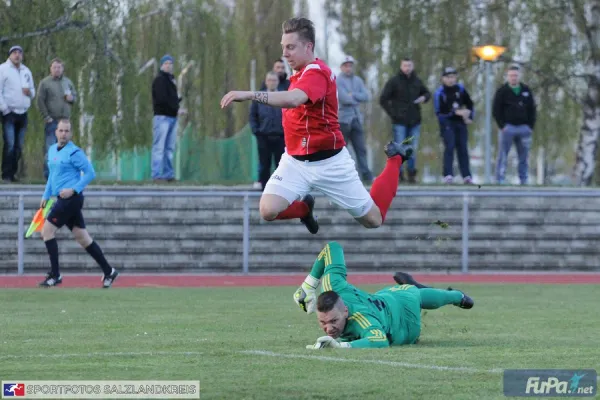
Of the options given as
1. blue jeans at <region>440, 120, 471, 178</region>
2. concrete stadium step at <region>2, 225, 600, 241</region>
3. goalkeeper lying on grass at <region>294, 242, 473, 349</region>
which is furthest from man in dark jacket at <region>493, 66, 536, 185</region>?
goalkeeper lying on grass at <region>294, 242, 473, 349</region>

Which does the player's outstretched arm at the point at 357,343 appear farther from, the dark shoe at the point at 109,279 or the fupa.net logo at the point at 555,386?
the dark shoe at the point at 109,279

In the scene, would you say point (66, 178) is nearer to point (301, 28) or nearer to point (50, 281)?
point (50, 281)

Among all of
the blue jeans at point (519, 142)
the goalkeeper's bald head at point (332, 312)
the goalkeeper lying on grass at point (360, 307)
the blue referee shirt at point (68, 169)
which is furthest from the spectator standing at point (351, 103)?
the goalkeeper's bald head at point (332, 312)

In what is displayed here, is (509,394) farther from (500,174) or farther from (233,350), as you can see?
(500,174)

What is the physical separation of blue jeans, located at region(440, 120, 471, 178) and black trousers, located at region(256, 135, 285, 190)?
10.5ft

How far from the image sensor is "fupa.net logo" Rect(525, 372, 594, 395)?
7.72 m

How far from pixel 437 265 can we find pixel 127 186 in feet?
19.2

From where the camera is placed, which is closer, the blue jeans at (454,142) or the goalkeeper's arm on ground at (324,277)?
the goalkeeper's arm on ground at (324,277)

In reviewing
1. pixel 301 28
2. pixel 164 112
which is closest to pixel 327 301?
pixel 301 28

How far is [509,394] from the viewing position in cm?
763

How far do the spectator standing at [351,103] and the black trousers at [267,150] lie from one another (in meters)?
1.31

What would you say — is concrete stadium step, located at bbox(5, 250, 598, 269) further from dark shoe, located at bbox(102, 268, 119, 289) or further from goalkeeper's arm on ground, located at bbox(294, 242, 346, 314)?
goalkeeper's arm on ground, located at bbox(294, 242, 346, 314)

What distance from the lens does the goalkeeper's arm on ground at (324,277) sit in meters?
10.3

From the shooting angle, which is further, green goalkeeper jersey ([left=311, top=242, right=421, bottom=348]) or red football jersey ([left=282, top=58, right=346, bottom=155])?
red football jersey ([left=282, top=58, right=346, bottom=155])
